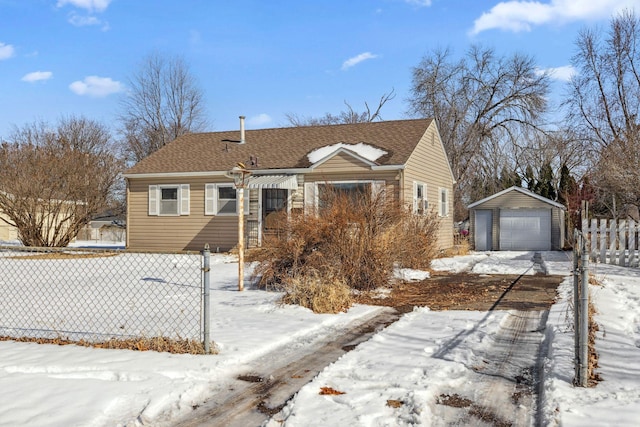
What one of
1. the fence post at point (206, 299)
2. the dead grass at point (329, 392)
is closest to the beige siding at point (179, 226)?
the fence post at point (206, 299)

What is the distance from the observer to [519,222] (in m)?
25.6

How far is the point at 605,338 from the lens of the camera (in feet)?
20.0

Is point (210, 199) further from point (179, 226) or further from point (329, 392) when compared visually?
point (329, 392)

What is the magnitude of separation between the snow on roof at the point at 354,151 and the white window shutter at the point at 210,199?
13.2 ft

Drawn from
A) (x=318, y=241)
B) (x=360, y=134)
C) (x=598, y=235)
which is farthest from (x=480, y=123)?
(x=318, y=241)

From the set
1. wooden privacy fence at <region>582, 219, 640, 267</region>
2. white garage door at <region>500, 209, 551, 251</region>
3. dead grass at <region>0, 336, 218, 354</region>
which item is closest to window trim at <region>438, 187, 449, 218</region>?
white garage door at <region>500, 209, 551, 251</region>

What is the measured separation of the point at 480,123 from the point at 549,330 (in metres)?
32.3

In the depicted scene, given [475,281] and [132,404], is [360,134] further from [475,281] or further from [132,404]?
[132,404]

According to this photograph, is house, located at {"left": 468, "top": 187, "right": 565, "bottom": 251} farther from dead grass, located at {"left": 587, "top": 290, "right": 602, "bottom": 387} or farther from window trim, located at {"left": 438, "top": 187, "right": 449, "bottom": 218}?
dead grass, located at {"left": 587, "top": 290, "right": 602, "bottom": 387}

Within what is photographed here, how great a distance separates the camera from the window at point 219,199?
21703 mm

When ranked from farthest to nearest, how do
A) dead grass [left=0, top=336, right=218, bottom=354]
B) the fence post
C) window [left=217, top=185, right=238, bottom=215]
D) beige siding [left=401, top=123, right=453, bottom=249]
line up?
window [left=217, top=185, right=238, bottom=215], beige siding [left=401, top=123, right=453, bottom=249], dead grass [left=0, top=336, right=218, bottom=354], the fence post

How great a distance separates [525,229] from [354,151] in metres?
10.4

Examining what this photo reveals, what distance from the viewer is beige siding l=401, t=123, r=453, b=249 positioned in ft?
64.0

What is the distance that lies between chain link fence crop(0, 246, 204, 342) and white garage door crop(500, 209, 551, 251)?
669 inches
